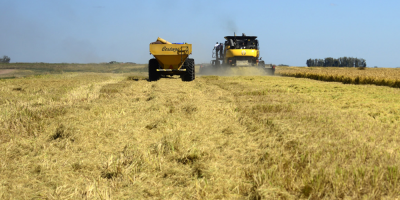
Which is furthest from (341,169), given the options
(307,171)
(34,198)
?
(34,198)

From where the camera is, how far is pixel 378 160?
3598 millimetres

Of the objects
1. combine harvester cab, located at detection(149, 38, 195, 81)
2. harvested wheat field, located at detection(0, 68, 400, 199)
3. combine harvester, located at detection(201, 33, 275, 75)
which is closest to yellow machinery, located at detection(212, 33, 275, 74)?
combine harvester, located at detection(201, 33, 275, 75)

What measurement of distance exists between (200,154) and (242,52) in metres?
19.5

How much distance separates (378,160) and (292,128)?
1.66 metres

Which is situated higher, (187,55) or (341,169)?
(187,55)

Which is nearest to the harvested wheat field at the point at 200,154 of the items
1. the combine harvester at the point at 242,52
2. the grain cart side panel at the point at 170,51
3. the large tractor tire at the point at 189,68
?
the grain cart side panel at the point at 170,51

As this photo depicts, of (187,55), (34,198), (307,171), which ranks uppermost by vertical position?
(187,55)

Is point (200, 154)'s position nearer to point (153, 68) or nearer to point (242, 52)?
point (153, 68)

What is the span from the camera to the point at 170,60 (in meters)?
17.0

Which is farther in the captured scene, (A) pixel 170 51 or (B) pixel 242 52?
(B) pixel 242 52

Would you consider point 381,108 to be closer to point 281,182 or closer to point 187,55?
point 281,182

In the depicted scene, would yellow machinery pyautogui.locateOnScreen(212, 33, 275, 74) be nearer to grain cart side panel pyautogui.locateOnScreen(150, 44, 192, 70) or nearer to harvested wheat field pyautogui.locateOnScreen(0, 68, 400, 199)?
grain cart side panel pyautogui.locateOnScreen(150, 44, 192, 70)

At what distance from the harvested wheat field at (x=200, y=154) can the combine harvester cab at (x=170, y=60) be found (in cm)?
983

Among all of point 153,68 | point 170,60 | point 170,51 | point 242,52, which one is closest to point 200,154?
point 170,51
